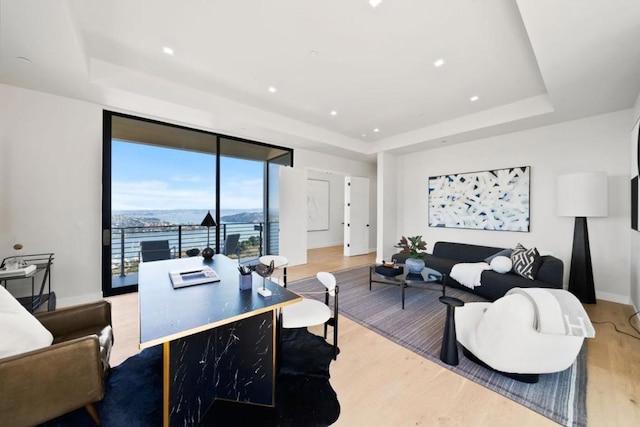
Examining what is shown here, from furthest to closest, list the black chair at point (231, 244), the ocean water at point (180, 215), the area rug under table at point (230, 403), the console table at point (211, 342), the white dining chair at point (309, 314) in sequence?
the black chair at point (231, 244) → the ocean water at point (180, 215) → the white dining chair at point (309, 314) → the area rug under table at point (230, 403) → the console table at point (211, 342)

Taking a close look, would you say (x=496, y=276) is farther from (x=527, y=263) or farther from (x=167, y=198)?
(x=167, y=198)

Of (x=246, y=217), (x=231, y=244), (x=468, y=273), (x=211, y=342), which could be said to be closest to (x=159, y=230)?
(x=231, y=244)

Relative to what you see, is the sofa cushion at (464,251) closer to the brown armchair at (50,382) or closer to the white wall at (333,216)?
the white wall at (333,216)

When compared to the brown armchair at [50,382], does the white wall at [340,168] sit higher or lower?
higher

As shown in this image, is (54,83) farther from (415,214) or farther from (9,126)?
(415,214)

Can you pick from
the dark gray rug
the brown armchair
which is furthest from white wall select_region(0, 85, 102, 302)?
the dark gray rug

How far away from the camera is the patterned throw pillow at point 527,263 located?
315 cm

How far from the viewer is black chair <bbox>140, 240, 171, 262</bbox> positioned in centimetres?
405

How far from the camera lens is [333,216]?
27.2 feet

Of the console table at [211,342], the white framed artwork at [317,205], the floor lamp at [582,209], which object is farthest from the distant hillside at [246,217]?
the floor lamp at [582,209]

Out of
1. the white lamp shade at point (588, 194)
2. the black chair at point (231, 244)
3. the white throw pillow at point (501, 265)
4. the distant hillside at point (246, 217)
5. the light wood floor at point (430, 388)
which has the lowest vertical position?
the light wood floor at point (430, 388)

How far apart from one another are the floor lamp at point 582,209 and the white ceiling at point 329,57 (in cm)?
100

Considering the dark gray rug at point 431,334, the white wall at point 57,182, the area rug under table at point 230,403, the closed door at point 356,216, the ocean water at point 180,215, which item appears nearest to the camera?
the area rug under table at point 230,403

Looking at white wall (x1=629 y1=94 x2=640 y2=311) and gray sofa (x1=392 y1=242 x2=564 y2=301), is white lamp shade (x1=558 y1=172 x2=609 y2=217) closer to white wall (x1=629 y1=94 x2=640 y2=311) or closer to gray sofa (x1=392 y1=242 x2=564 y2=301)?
white wall (x1=629 y1=94 x2=640 y2=311)
